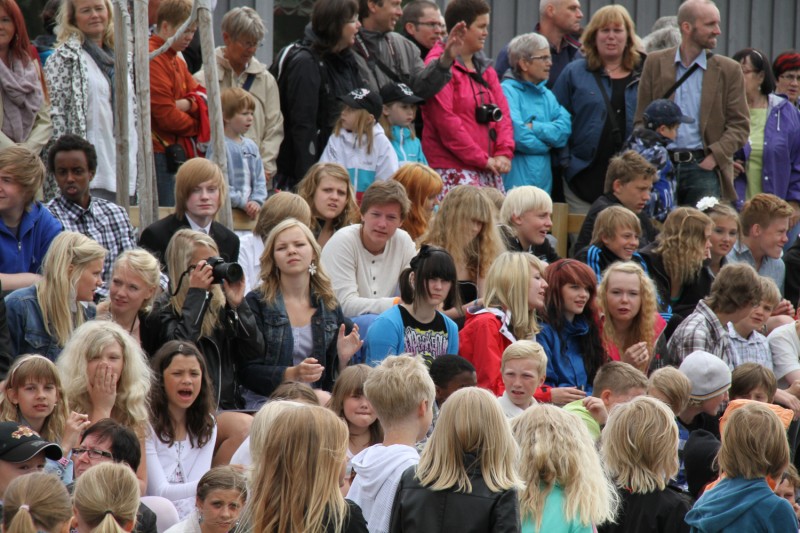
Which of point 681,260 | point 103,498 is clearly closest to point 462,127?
point 681,260

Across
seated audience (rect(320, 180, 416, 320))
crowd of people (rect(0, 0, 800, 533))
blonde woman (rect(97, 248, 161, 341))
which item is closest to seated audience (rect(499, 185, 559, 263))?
crowd of people (rect(0, 0, 800, 533))

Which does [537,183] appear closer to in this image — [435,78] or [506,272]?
[435,78]

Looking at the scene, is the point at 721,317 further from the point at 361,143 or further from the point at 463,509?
the point at 463,509

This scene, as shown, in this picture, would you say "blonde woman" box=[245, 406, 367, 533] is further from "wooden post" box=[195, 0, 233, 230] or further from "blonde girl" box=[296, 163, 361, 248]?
"blonde girl" box=[296, 163, 361, 248]

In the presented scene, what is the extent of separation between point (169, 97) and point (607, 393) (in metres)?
4.03

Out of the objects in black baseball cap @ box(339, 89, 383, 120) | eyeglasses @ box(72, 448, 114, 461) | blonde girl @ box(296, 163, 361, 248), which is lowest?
eyeglasses @ box(72, 448, 114, 461)

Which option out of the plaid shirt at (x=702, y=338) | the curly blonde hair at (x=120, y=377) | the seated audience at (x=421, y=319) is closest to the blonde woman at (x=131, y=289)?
the curly blonde hair at (x=120, y=377)

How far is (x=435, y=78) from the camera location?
411 inches

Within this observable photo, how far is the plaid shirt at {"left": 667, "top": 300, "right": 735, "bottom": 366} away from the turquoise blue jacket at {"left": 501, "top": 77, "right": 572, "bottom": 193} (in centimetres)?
309

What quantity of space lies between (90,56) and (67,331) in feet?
9.10

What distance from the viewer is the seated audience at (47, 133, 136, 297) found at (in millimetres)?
7953

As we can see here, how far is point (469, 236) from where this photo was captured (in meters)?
8.71

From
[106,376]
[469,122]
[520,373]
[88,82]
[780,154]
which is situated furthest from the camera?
[780,154]

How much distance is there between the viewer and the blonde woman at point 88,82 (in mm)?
8953
